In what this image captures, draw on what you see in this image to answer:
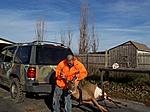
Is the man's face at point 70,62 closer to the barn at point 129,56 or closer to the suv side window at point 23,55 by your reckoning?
the suv side window at point 23,55

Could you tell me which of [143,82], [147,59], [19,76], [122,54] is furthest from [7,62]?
[122,54]

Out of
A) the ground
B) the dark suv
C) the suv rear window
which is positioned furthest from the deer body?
the suv rear window

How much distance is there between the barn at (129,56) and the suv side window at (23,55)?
12.4m

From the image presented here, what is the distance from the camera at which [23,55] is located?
1034cm

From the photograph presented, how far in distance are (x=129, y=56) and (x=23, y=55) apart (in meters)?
19.0

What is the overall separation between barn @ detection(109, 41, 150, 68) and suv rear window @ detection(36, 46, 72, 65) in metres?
11.9

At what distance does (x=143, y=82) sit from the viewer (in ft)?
46.2

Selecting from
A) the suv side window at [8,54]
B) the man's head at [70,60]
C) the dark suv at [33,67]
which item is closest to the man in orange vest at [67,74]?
the man's head at [70,60]

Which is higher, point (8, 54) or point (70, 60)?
point (8, 54)

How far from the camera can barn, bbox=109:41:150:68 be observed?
71.2ft

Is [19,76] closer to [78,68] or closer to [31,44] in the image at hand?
[31,44]

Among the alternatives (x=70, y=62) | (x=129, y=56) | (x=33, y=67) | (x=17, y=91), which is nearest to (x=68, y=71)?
(x=70, y=62)

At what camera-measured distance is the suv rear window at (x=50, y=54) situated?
9.88 metres

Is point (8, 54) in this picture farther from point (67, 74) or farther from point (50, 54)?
point (67, 74)
